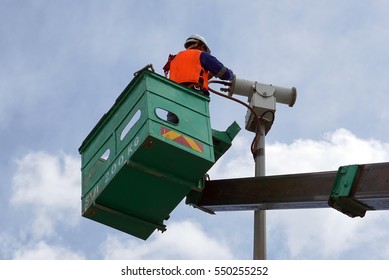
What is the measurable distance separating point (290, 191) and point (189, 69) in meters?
1.85

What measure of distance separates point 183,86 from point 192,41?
5.50 feet

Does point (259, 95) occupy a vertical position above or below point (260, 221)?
above

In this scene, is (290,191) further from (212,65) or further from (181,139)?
(212,65)

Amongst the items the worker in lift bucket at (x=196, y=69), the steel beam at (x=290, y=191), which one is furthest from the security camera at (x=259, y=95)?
the steel beam at (x=290, y=191)

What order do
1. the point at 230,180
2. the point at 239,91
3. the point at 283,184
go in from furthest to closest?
the point at 239,91 → the point at 230,180 → the point at 283,184

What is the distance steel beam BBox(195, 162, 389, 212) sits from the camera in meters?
7.60

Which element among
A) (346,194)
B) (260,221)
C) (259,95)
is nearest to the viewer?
(346,194)

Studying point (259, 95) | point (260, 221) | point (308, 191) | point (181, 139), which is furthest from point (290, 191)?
point (259, 95)

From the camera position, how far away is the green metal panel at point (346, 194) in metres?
7.71

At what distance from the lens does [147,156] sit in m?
7.86

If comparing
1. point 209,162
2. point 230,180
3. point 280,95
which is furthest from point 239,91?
point 209,162

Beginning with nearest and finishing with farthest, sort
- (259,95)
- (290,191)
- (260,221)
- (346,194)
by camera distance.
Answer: (346,194)
(290,191)
(260,221)
(259,95)

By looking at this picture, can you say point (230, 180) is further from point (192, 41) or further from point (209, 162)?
point (192, 41)

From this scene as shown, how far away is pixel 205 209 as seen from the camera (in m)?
9.09
